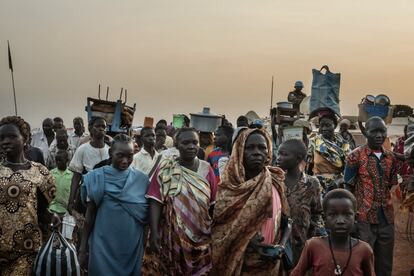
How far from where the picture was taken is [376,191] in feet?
23.4

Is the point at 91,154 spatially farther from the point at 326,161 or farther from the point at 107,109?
the point at 326,161

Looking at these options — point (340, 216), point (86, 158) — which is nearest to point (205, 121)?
point (86, 158)

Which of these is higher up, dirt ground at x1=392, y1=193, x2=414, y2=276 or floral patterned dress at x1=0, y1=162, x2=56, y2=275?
floral patterned dress at x1=0, y1=162, x2=56, y2=275

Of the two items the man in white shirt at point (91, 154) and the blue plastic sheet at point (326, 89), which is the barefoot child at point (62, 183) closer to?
the man in white shirt at point (91, 154)

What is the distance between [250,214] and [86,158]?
366 centimetres

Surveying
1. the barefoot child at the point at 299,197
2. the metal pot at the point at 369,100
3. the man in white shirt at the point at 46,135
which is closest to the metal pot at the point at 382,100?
the metal pot at the point at 369,100

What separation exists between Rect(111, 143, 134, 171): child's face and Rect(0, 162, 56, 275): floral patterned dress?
33.7 inches

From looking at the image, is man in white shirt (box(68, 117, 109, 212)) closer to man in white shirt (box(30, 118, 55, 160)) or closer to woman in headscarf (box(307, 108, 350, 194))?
woman in headscarf (box(307, 108, 350, 194))

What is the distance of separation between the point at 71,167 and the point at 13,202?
10.3ft

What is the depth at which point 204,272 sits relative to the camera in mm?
5473

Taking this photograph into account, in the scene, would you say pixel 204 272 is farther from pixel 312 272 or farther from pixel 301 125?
pixel 301 125

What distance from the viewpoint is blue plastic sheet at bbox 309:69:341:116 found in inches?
448

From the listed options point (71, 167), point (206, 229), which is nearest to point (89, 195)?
point (206, 229)

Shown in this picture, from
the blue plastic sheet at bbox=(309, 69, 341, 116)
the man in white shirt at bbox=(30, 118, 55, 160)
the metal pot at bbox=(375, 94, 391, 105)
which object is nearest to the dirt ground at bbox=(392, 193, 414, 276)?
the metal pot at bbox=(375, 94, 391, 105)
